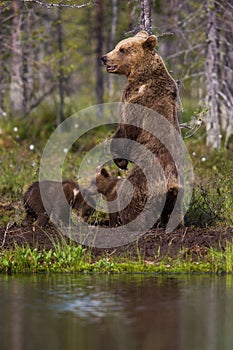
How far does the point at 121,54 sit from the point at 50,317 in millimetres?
3923

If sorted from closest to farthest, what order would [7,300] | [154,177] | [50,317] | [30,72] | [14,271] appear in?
[50,317] < [7,300] < [14,271] < [154,177] < [30,72]

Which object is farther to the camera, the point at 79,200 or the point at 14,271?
the point at 79,200

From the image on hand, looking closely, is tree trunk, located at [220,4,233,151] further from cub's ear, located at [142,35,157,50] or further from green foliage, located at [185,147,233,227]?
cub's ear, located at [142,35,157,50]

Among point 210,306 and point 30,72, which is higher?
point 30,72

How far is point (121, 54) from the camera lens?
30.0ft

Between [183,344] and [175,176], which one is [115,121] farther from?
[183,344]

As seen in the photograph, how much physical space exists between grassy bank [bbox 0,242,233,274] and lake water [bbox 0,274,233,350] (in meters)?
0.26

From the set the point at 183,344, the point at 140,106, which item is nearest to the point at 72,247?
the point at 140,106

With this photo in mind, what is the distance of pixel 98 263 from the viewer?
8.16 meters

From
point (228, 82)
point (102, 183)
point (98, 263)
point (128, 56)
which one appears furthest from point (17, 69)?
point (98, 263)

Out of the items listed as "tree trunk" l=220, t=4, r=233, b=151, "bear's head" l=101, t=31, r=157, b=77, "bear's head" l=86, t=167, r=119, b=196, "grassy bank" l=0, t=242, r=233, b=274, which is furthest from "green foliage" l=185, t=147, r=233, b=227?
"tree trunk" l=220, t=4, r=233, b=151

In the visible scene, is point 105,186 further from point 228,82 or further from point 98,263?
point 228,82

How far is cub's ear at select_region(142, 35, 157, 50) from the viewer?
892cm

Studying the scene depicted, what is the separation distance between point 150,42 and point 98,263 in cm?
258
